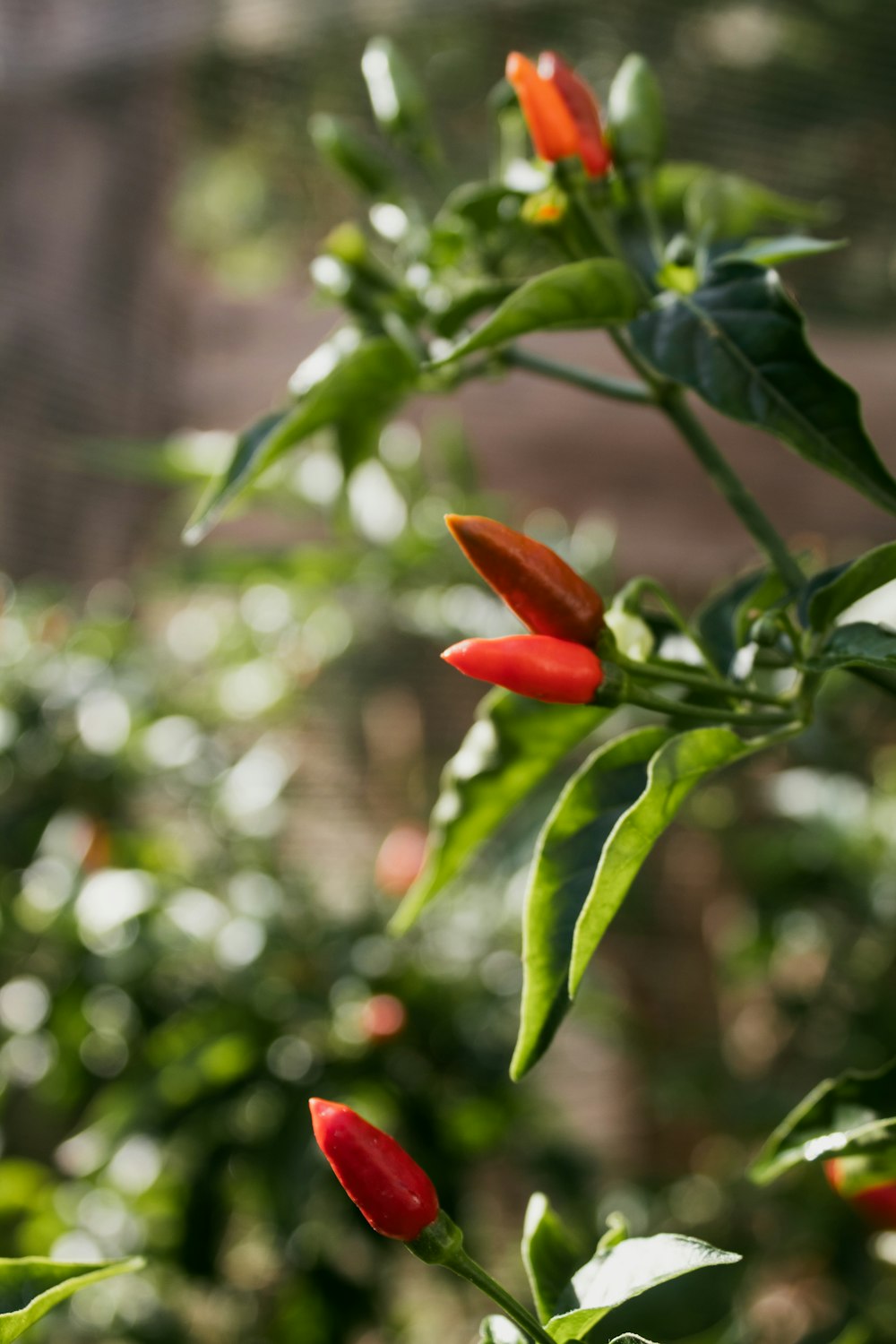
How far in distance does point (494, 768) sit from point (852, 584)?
15cm

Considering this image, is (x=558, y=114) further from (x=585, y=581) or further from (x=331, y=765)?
(x=331, y=765)

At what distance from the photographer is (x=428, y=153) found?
617 mm

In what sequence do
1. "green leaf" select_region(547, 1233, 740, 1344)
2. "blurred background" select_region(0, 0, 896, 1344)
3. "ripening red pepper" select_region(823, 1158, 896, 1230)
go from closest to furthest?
"green leaf" select_region(547, 1233, 740, 1344), "ripening red pepper" select_region(823, 1158, 896, 1230), "blurred background" select_region(0, 0, 896, 1344)

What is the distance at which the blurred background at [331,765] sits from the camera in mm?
1039

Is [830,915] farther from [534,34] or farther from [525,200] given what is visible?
[534,34]

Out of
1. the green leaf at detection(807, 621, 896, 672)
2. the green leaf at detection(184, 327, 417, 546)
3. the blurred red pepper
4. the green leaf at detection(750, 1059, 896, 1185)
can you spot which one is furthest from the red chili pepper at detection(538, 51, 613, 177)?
the green leaf at detection(750, 1059, 896, 1185)

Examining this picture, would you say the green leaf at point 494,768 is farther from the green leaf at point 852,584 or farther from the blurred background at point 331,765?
the blurred background at point 331,765

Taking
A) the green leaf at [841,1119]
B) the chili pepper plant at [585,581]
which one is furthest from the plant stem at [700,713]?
the green leaf at [841,1119]

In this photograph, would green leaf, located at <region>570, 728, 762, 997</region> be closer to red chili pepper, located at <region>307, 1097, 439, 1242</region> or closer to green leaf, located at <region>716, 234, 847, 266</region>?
red chili pepper, located at <region>307, 1097, 439, 1242</region>

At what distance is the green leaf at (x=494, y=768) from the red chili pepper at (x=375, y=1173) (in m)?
0.13

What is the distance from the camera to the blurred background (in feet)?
3.41

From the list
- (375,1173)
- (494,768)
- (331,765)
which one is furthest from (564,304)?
(331,765)

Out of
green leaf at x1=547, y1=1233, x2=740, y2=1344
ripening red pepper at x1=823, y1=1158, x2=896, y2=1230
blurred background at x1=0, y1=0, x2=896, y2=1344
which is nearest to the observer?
green leaf at x1=547, y1=1233, x2=740, y2=1344

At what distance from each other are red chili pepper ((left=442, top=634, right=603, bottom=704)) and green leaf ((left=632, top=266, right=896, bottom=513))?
0.33ft
